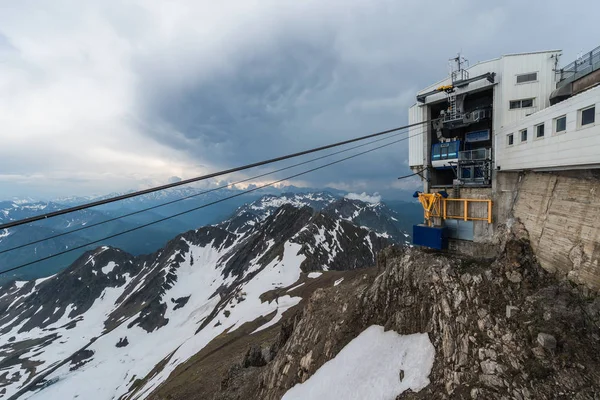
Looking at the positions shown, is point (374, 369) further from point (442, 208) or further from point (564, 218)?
point (564, 218)

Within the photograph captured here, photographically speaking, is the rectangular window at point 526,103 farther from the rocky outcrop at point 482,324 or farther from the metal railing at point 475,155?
the rocky outcrop at point 482,324

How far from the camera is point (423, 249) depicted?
22891 mm

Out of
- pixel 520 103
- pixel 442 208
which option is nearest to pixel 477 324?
pixel 442 208

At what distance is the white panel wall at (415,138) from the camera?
24.8 m

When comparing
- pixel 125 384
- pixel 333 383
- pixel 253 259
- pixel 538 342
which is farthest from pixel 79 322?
pixel 538 342

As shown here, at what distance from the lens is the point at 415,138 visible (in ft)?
83.5

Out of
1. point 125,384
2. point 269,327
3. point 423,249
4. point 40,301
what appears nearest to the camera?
point 423,249

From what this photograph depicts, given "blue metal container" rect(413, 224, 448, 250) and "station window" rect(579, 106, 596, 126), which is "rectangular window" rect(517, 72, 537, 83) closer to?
"station window" rect(579, 106, 596, 126)

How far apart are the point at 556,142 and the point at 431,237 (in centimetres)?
1028

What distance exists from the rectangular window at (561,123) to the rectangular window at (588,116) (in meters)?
1.04

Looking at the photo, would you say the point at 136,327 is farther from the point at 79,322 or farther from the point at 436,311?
the point at 436,311

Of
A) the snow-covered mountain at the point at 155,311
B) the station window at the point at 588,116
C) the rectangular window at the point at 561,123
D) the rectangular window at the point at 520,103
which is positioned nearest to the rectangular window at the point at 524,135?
the rectangular window at the point at 561,123

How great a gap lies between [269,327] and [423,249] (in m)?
42.4

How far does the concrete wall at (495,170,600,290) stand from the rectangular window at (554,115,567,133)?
245cm
